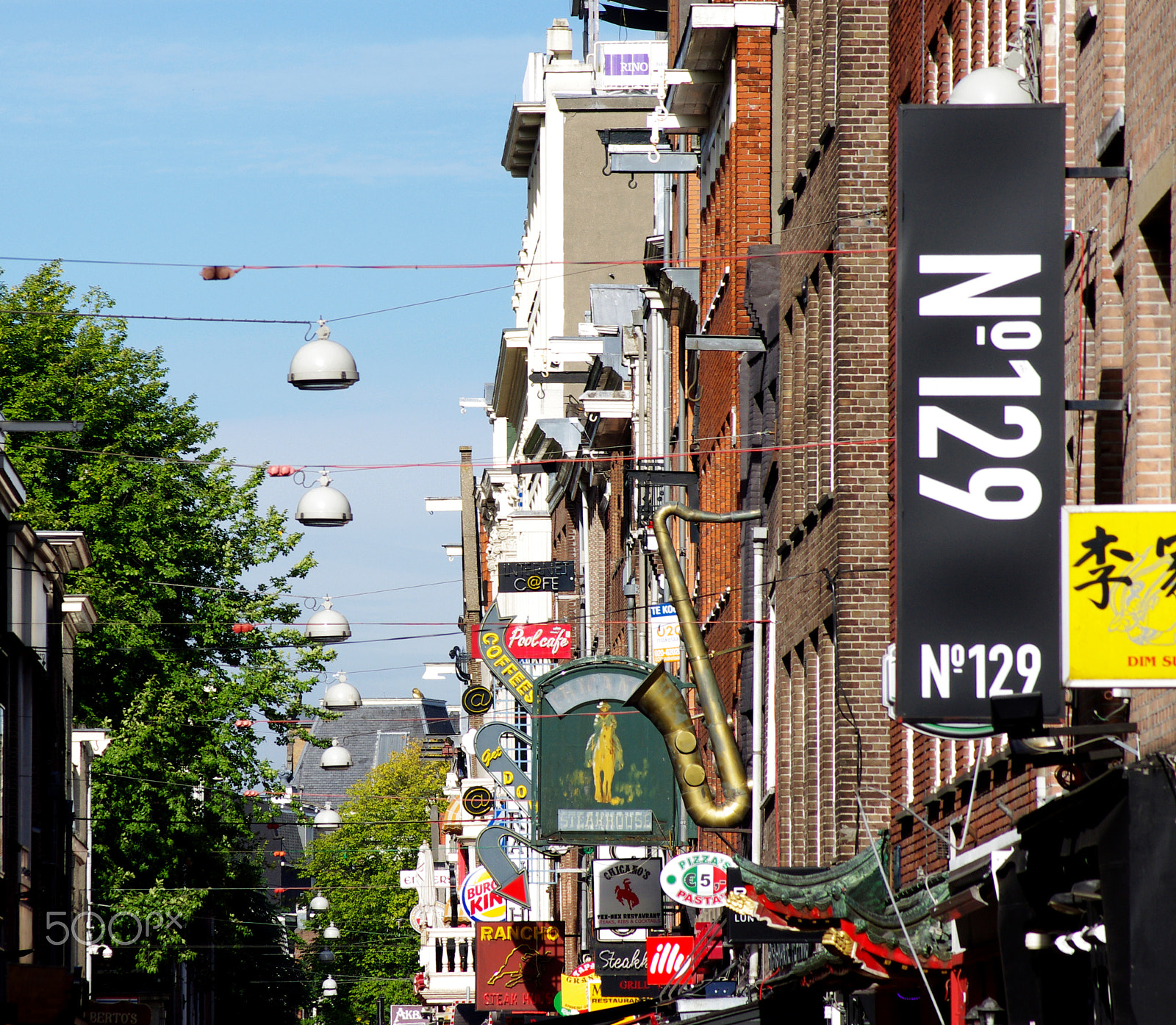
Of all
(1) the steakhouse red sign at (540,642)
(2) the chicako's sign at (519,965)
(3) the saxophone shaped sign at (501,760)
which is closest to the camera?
(3) the saxophone shaped sign at (501,760)

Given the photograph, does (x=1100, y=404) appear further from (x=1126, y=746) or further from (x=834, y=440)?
(x=834, y=440)

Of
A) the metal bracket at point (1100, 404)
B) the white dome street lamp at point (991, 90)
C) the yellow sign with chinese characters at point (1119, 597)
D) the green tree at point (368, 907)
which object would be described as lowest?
the green tree at point (368, 907)

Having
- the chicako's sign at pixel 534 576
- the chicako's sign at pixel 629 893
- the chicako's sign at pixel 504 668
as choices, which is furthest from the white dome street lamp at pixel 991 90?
the chicako's sign at pixel 534 576

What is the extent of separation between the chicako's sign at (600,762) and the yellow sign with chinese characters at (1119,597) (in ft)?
76.8

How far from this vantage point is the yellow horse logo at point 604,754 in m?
33.4

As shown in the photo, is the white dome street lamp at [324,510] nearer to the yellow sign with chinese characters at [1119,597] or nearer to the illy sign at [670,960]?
the illy sign at [670,960]

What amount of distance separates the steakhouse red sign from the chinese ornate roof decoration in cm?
2393

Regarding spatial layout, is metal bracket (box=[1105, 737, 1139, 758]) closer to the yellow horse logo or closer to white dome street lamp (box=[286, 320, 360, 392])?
white dome street lamp (box=[286, 320, 360, 392])

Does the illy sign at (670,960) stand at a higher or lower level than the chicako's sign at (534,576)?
lower

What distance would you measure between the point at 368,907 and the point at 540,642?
53.9 metres

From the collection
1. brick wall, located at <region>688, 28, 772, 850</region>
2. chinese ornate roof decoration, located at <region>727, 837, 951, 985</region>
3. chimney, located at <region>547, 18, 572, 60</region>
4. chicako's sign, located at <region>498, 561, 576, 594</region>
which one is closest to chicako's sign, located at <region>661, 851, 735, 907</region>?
chinese ornate roof decoration, located at <region>727, 837, 951, 985</region>

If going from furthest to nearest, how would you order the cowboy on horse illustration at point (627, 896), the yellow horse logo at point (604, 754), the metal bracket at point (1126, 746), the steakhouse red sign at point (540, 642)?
the steakhouse red sign at point (540, 642), the cowboy on horse illustration at point (627, 896), the yellow horse logo at point (604, 754), the metal bracket at point (1126, 746)

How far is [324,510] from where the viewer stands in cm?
3312

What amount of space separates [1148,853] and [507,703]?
57.4 m
